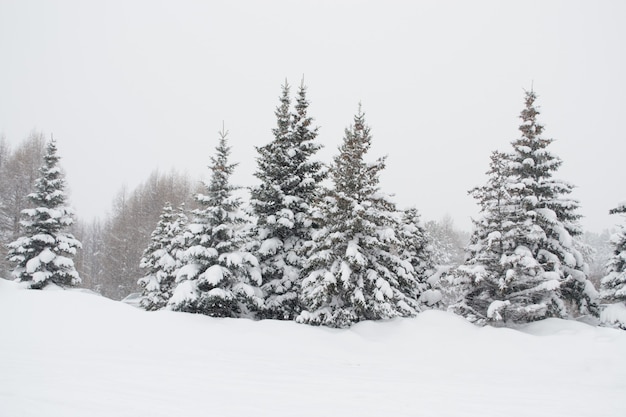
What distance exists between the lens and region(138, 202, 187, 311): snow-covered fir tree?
71.4ft

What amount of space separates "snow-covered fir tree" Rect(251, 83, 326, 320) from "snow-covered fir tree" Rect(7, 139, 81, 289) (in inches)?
414

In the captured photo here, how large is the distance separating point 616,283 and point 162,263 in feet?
74.2

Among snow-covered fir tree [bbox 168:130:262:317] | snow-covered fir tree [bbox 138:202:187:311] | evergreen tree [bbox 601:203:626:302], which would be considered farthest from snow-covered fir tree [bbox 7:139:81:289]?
evergreen tree [bbox 601:203:626:302]

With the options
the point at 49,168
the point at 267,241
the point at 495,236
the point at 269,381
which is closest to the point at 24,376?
the point at 269,381

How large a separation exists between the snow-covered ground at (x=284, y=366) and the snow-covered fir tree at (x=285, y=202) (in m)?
2.60

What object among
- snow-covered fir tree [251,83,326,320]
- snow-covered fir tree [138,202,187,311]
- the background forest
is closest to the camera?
snow-covered fir tree [251,83,326,320]

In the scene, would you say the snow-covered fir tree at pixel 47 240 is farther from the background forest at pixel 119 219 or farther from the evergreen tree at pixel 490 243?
the evergreen tree at pixel 490 243

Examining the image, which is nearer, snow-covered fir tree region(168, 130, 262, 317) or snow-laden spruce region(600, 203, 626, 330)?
snow-covered fir tree region(168, 130, 262, 317)

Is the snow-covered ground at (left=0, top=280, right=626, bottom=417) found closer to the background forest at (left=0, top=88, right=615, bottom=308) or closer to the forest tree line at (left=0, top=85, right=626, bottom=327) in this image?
the forest tree line at (left=0, top=85, right=626, bottom=327)

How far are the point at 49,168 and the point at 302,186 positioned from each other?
45.8 feet

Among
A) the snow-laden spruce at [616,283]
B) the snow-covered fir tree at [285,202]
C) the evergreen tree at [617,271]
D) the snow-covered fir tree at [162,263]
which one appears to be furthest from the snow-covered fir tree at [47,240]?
the evergreen tree at [617,271]

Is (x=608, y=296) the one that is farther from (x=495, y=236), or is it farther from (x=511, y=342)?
(x=511, y=342)

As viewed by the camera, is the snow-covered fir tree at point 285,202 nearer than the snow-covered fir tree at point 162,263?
Yes

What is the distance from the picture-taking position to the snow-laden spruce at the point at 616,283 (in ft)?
44.8
